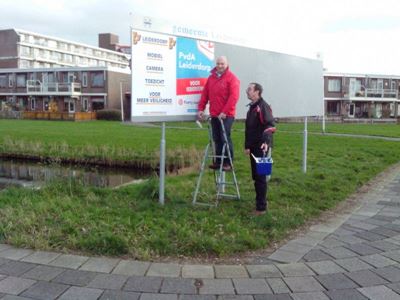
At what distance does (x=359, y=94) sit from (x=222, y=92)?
197ft

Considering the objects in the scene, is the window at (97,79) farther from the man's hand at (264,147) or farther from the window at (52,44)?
the man's hand at (264,147)

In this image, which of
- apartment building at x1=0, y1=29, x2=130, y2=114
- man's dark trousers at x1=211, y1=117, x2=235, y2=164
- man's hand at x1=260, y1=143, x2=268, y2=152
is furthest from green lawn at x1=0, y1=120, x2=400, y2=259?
apartment building at x1=0, y1=29, x2=130, y2=114

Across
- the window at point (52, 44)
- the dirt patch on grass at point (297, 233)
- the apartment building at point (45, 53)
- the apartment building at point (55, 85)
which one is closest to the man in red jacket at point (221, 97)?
the dirt patch on grass at point (297, 233)

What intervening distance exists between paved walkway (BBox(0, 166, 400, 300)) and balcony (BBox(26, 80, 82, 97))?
54085 mm

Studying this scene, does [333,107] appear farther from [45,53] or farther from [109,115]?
[45,53]

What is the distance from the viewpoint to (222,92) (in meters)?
6.00

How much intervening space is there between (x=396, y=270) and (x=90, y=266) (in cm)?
291

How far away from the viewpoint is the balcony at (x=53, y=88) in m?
56.0

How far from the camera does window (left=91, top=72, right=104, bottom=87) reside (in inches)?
2168

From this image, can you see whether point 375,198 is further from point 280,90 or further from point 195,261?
point 195,261

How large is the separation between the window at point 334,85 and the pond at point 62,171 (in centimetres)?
5227

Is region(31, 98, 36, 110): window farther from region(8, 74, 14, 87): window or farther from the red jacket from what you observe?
the red jacket

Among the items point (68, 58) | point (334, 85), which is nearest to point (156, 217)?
point (334, 85)

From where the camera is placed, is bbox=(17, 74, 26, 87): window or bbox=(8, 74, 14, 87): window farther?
bbox=(8, 74, 14, 87): window
